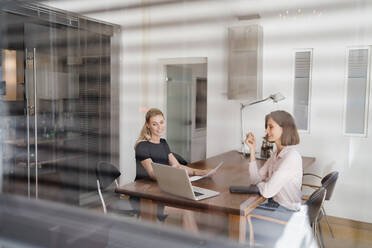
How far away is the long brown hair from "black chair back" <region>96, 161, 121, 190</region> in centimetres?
72

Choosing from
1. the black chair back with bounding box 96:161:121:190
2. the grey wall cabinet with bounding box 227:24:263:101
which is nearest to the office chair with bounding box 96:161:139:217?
the black chair back with bounding box 96:161:121:190

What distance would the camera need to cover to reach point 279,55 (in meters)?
0.94

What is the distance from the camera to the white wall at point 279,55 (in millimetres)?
805

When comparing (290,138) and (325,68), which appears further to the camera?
(290,138)

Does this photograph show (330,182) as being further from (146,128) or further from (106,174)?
(106,174)

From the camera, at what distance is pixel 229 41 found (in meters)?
1.22

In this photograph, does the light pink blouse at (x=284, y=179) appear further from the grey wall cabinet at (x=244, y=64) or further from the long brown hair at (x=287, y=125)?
the grey wall cabinet at (x=244, y=64)

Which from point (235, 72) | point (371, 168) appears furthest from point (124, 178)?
point (371, 168)

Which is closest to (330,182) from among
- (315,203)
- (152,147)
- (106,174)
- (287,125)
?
(315,203)

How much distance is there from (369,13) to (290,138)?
2.07 ft

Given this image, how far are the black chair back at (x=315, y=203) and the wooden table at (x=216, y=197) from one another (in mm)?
111

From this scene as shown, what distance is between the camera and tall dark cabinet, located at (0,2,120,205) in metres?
1.25

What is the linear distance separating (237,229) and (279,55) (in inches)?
20.6

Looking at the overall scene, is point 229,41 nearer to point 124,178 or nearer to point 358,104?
point 358,104
